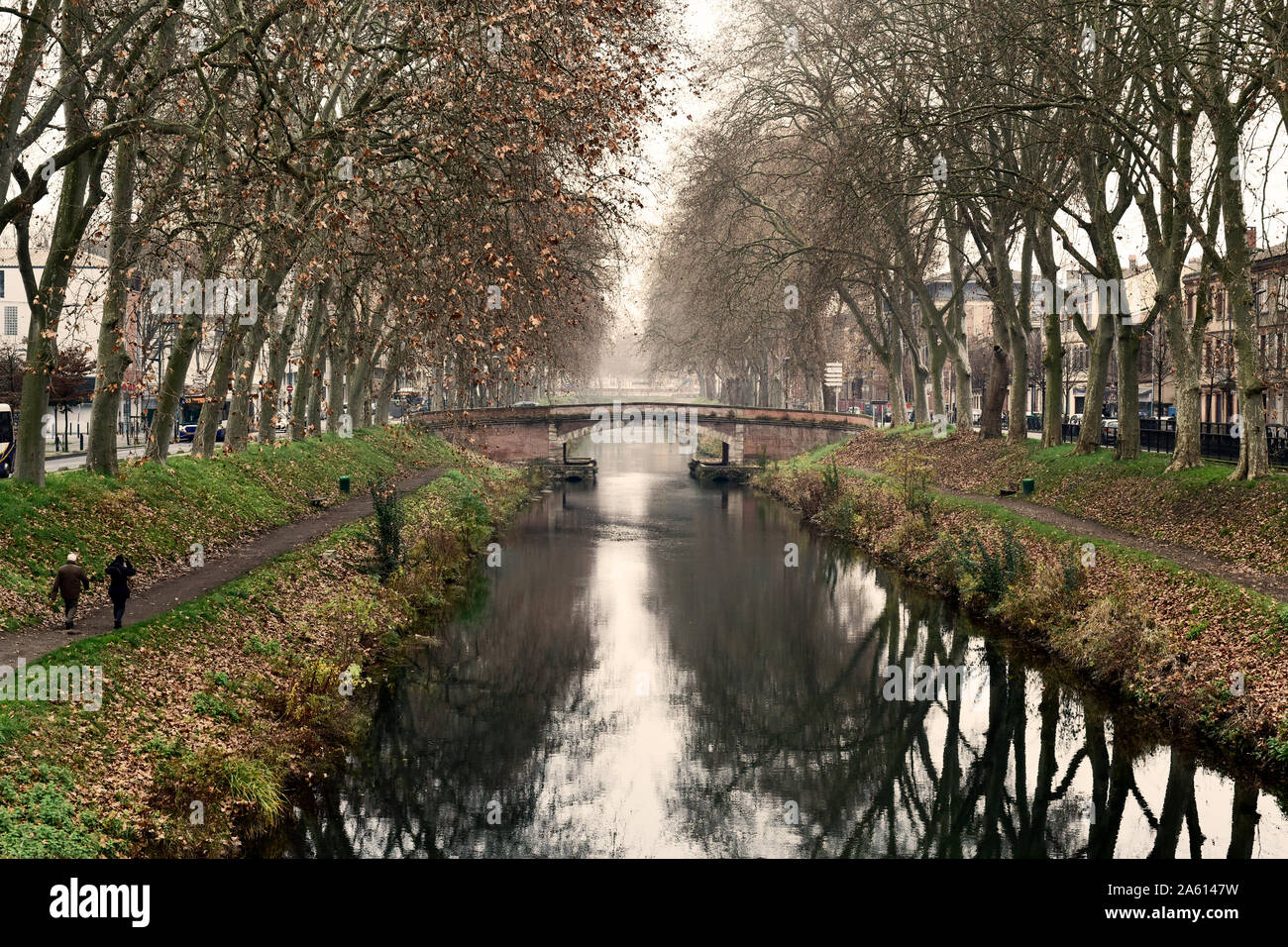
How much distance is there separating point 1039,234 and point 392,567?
71.5 feet

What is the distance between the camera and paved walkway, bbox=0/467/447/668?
48.9 feet

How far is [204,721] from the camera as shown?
14.7m

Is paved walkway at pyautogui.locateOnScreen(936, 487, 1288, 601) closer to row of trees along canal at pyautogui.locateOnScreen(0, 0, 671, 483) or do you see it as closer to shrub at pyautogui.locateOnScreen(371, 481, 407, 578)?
row of trees along canal at pyautogui.locateOnScreen(0, 0, 671, 483)

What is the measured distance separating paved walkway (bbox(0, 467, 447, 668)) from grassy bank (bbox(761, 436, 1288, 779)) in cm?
1436

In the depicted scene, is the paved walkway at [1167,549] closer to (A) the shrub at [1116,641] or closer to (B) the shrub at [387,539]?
(A) the shrub at [1116,641]

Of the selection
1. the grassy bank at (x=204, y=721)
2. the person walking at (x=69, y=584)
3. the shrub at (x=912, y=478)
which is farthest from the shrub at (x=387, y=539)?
the shrub at (x=912, y=478)

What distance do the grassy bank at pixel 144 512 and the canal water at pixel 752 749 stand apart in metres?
4.77

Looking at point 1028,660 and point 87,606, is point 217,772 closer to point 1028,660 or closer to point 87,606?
point 87,606

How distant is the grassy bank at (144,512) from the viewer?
57.6 ft

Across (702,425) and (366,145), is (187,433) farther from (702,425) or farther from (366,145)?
(366,145)

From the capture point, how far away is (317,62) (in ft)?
47.2
